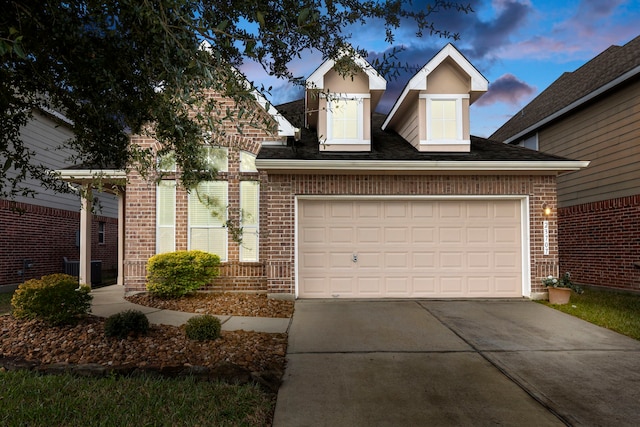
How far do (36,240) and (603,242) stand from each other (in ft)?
56.3

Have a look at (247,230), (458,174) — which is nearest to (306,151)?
(247,230)

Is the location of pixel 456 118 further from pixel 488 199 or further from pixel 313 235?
pixel 313 235

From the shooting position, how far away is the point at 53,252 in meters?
13.3

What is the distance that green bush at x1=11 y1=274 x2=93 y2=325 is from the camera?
5.74 metres

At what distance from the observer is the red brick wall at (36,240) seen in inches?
451

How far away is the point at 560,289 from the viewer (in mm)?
8125

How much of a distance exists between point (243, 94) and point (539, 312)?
7.13 meters

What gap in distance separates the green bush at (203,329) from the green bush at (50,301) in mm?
2017

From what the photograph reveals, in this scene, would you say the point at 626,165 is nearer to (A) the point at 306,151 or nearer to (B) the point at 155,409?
(A) the point at 306,151

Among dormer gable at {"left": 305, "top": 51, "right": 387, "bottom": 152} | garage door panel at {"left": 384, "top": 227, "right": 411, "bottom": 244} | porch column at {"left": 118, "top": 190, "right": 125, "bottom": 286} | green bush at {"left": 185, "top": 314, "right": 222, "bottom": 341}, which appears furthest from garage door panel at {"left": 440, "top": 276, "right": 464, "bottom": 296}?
porch column at {"left": 118, "top": 190, "right": 125, "bottom": 286}

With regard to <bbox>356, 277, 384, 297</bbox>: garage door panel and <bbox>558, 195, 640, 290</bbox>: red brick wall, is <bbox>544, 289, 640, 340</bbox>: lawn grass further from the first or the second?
<bbox>356, 277, 384, 297</bbox>: garage door panel

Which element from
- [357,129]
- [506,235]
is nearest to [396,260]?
[506,235]

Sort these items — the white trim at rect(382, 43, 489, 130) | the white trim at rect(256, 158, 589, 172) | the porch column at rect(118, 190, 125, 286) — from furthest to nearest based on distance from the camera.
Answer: the porch column at rect(118, 190, 125, 286) → the white trim at rect(382, 43, 489, 130) → the white trim at rect(256, 158, 589, 172)

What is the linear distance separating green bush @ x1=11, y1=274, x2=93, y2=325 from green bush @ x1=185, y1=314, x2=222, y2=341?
6.62 ft
